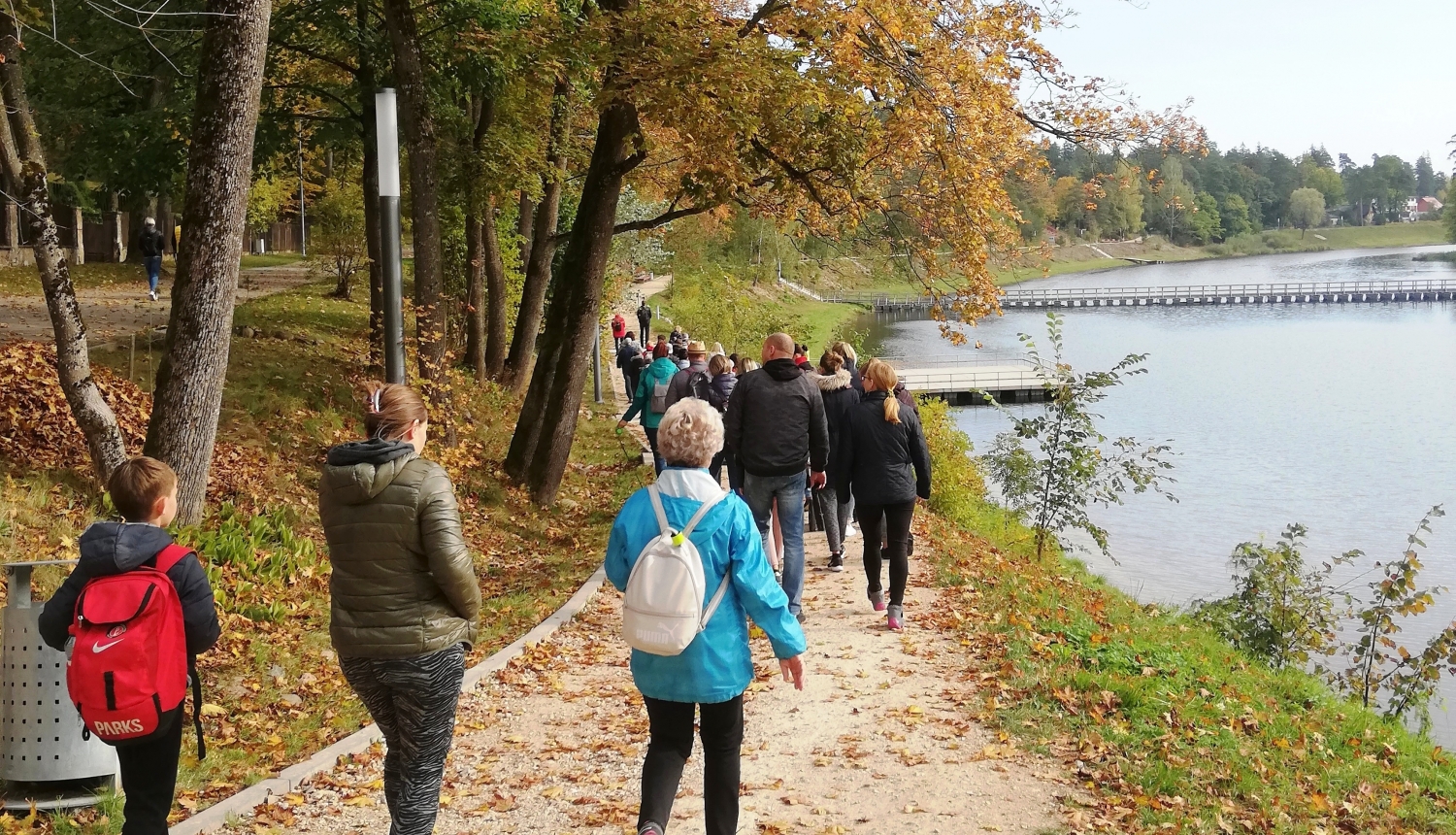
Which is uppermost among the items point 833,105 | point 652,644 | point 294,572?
point 833,105

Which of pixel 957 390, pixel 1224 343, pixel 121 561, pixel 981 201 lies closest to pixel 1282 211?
pixel 1224 343

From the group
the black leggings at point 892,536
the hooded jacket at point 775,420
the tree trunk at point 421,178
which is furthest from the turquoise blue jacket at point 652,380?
A: the hooded jacket at point 775,420

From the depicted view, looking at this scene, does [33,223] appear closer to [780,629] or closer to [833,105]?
[780,629]

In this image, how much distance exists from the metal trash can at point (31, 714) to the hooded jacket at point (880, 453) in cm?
469

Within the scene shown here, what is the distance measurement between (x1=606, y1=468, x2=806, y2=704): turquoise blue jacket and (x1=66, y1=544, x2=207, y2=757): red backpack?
148cm

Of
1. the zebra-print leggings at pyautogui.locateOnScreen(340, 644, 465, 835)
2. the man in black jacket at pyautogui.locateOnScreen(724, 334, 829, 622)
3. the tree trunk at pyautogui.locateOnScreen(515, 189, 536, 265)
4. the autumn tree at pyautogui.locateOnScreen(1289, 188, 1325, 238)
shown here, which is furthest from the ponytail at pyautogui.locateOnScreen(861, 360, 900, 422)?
the autumn tree at pyautogui.locateOnScreen(1289, 188, 1325, 238)

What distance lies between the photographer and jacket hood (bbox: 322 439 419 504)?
13.5 ft

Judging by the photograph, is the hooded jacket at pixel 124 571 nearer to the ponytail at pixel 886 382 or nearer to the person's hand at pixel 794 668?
the person's hand at pixel 794 668

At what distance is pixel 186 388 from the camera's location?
27.6 feet

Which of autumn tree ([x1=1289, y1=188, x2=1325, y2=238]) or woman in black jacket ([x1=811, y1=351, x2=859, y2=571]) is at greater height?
autumn tree ([x1=1289, y1=188, x2=1325, y2=238])

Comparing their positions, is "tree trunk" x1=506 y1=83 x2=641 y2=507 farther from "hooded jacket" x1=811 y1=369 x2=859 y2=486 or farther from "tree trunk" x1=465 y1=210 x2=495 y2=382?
"tree trunk" x1=465 y1=210 x2=495 y2=382

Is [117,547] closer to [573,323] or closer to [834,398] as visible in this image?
[834,398]

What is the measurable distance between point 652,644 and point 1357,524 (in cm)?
2357

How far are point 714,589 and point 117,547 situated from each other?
193 cm
